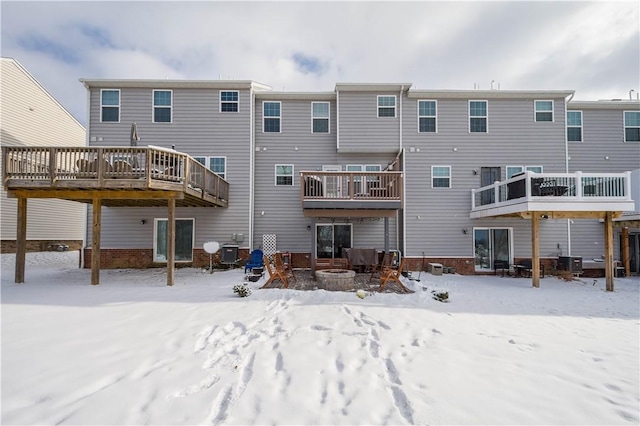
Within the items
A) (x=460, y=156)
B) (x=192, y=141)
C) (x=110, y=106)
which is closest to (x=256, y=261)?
(x=192, y=141)

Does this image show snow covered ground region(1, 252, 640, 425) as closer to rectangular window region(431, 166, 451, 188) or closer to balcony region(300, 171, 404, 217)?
balcony region(300, 171, 404, 217)

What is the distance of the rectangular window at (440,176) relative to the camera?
487 inches

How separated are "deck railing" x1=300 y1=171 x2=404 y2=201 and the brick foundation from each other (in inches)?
508

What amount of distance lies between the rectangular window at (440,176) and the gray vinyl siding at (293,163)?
6.42 feet

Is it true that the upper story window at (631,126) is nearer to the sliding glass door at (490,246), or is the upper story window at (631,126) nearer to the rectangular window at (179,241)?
the sliding glass door at (490,246)

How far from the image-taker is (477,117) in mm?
12469

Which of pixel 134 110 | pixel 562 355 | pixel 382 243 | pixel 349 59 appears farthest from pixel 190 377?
pixel 349 59

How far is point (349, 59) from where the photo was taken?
13555 mm

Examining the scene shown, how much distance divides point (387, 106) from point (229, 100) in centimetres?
675

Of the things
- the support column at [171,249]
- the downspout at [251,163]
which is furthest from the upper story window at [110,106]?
the support column at [171,249]

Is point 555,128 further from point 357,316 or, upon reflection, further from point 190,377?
point 190,377

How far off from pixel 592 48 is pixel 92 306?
19.8 metres

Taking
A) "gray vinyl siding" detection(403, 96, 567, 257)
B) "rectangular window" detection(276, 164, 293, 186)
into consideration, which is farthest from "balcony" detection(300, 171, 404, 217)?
"rectangular window" detection(276, 164, 293, 186)

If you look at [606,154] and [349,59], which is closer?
[606,154]
